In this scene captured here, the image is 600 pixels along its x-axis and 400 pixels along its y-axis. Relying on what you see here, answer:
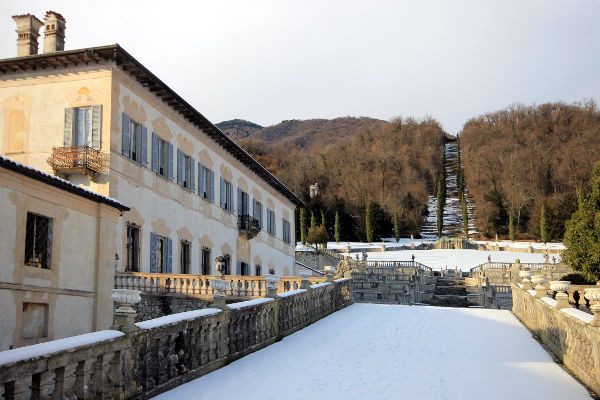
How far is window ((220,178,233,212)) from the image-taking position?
3100 centimetres

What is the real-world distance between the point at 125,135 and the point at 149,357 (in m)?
15.4

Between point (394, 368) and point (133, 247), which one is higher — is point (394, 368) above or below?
below

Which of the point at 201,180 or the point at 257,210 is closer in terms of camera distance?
the point at 201,180

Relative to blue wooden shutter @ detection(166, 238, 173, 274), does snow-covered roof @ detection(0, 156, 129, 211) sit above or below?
above

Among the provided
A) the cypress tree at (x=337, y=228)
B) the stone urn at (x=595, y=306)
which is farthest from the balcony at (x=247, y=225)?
the cypress tree at (x=337, y=228)

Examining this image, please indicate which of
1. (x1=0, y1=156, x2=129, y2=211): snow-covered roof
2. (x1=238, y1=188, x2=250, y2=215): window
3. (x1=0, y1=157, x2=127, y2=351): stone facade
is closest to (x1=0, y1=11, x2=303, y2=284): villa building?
(x1=0, y1=157, x2=127, y2=351): stone facade

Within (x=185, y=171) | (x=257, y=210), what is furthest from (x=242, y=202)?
(x=185, y=171)

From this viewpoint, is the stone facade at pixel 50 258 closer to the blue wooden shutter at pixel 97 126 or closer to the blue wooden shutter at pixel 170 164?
the blue wooden shutter at pixel 97 126

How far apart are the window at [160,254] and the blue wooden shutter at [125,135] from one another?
3.40 m

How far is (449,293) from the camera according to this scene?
37688mm

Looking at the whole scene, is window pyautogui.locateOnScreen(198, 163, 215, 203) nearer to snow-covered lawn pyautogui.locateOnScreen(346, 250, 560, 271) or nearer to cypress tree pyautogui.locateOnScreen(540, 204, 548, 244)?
snow-covered lawn pyautogui.locateOnScreen(346, 250, 560, 271)

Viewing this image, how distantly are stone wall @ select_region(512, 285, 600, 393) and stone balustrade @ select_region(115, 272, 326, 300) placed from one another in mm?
8255

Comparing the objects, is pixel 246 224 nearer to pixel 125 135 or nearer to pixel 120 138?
pixel 125 135

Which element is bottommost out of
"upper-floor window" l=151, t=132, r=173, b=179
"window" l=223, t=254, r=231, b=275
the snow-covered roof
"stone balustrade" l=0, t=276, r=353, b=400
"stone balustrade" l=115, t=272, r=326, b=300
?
"stone balustrade" l=0, t=276, r=353, b=400
